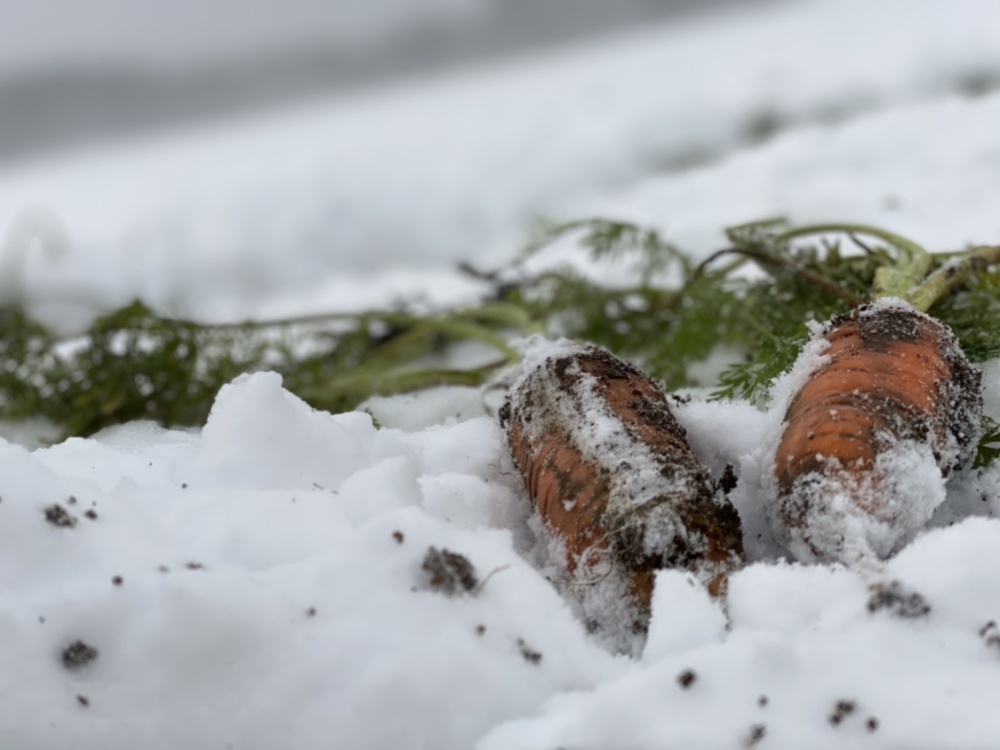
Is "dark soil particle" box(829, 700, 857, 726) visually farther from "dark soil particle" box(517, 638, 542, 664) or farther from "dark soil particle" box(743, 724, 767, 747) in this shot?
"dark soil particle" box(517, 638, 542, 664)

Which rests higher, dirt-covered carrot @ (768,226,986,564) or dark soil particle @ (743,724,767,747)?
dirt-covered carrot @ (768,226,986,564)

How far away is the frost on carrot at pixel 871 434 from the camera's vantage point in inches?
Result: 36.9

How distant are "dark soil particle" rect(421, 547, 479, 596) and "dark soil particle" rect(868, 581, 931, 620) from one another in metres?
0.35

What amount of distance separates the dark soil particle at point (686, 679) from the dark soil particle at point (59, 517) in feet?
1.82

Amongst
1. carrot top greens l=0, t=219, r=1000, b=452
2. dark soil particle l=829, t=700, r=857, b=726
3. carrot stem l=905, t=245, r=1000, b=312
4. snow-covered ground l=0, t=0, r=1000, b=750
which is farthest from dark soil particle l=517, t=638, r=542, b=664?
carrot stem l=905, t=245, r=1000, b=312

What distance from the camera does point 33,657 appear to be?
763 millimetres

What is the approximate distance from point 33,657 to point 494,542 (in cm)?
41

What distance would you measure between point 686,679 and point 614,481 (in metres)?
0.25

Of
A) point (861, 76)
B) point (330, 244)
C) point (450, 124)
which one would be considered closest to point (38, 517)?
point (330, 244)

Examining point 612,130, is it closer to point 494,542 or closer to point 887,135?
point 887,135

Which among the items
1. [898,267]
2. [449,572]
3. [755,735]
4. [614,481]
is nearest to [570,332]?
[898,267]

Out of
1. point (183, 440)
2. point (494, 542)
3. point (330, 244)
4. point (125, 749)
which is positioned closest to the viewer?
point (125, 749)

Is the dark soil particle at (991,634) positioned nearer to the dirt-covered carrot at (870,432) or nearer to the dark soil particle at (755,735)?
the dirt-covered carrot at (870,432)

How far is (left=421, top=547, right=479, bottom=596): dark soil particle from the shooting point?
0.84 m
